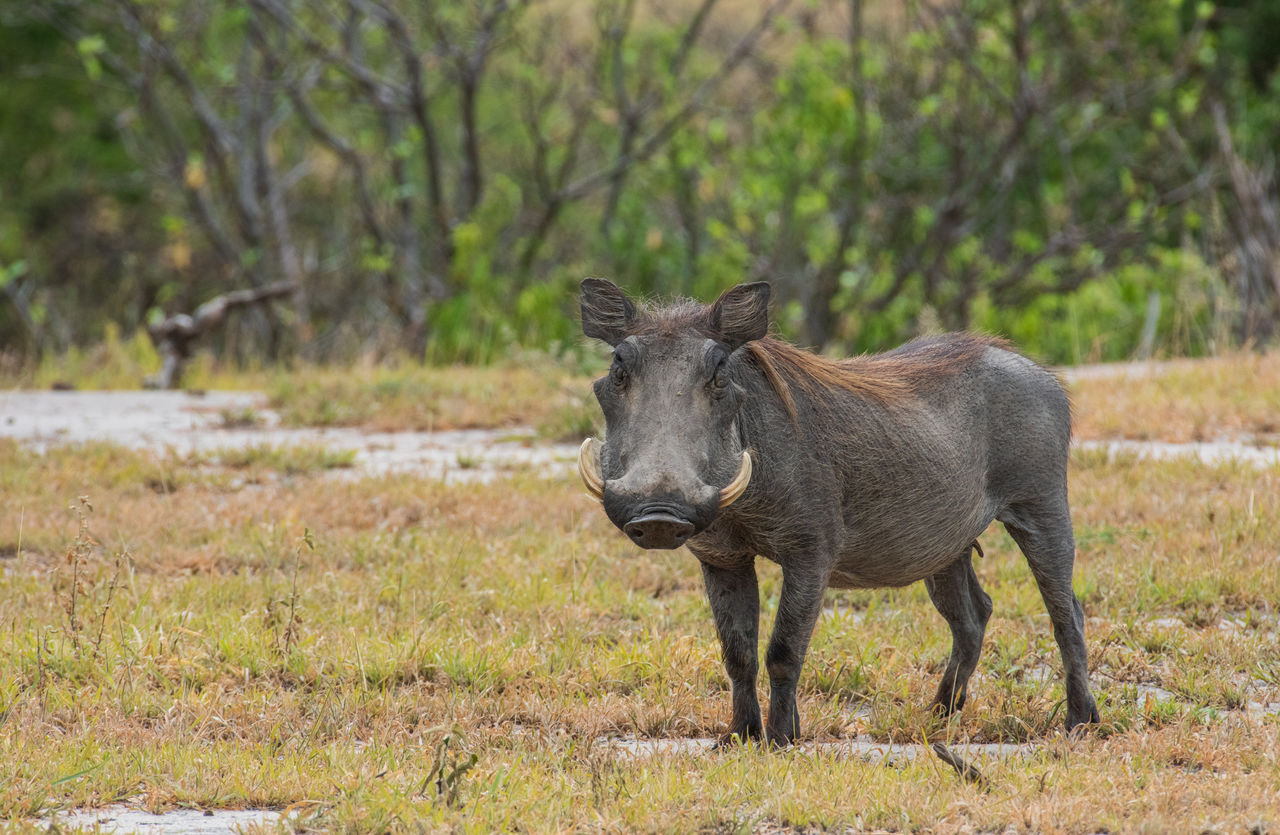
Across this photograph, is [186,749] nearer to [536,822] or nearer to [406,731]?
[406,731]

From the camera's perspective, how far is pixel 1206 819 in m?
2.98

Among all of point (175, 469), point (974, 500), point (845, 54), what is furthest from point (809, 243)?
point (974, 500)

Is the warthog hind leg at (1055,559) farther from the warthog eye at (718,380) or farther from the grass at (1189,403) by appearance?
the grass at (1189,403)

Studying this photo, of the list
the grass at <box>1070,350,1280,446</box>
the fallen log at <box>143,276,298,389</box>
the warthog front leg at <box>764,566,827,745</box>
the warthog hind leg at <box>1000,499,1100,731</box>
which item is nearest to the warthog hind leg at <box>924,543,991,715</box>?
the warthog hind leg at <box>1000,499,1100,731</box>

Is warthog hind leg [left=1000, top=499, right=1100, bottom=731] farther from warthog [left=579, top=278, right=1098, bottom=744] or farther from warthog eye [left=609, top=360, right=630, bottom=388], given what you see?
warthog eye [left=609, top=360, right=630, bottom=388]

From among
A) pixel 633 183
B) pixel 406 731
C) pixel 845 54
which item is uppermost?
pixel 845 54

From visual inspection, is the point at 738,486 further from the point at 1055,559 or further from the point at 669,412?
the point at 1055,559

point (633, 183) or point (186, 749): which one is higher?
point (633, 183)

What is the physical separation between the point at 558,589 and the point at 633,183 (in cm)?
1055

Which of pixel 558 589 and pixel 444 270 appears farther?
pixel 444 270

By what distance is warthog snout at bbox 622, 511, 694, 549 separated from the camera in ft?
10.4

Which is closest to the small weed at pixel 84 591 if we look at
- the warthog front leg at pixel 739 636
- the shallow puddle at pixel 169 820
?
the shallow puddle at pixel 169 820

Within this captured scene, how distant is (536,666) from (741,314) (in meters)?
1.45

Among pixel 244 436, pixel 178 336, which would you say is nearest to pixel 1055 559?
pixel 244 436
